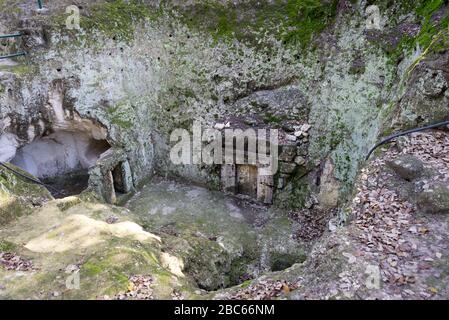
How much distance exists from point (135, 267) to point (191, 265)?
244 cm

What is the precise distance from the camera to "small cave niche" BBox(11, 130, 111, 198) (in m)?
14.5

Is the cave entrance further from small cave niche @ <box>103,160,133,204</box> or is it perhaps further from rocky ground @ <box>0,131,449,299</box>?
small cave niche @ <box>103,160,133,204</box>

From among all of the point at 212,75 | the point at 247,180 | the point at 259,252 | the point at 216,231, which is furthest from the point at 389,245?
the point at 212,75

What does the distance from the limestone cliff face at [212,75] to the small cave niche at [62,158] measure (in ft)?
1.89

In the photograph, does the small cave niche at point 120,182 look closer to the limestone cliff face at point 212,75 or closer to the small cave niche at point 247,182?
the limestone cliff face at point 212,75

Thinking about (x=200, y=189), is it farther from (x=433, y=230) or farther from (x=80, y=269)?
(x=433, y=230)

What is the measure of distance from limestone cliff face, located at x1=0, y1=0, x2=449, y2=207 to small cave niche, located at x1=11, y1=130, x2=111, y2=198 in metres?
0.58

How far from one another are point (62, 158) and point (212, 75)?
7.07 meters

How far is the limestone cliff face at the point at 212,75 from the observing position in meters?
12.0

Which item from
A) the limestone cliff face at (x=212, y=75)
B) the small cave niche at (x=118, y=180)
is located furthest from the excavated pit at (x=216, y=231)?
the limestone cliff face at (x=212, y=75)

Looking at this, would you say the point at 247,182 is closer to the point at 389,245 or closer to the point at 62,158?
the point at 62,158

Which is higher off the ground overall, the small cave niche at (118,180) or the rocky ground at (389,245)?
the rocky ground at (389,245)

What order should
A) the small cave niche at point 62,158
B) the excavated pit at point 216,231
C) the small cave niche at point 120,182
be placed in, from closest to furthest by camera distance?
the excavated pit at point 216,231 → the small cave niche at point 120,182 → the small cave niche at point 62,158

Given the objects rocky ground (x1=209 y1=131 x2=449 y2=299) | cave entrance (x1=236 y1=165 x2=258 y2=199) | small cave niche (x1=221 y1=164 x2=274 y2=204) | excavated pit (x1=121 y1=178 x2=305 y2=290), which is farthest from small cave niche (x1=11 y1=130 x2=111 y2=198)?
rocky ground (x1=209 y1=131 x2=449 y2=299)
